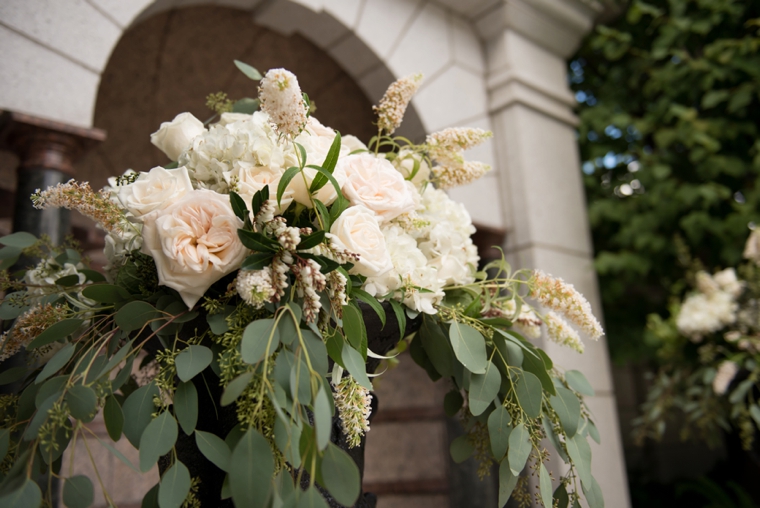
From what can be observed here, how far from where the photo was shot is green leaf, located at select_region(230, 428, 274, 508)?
0.50 meters

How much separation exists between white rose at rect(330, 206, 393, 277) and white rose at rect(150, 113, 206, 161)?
271mm

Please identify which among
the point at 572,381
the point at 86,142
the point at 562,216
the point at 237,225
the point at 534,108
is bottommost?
the point at 572,381

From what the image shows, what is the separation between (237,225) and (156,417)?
0.21m

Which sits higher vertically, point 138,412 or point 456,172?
point 456,172

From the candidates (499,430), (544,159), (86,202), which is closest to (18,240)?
(86,202)

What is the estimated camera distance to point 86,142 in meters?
1.38

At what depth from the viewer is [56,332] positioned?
663 mm

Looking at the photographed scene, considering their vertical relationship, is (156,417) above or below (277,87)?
below

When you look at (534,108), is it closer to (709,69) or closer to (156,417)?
(709,69)

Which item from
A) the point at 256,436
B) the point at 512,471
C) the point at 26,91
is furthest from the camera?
the point at 26,91

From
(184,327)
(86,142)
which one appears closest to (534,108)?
(86,142)

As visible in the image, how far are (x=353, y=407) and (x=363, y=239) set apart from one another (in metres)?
0.18

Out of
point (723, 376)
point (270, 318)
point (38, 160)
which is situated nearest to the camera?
point (270, 318)

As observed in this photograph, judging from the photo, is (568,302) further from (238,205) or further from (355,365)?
(238,205)
